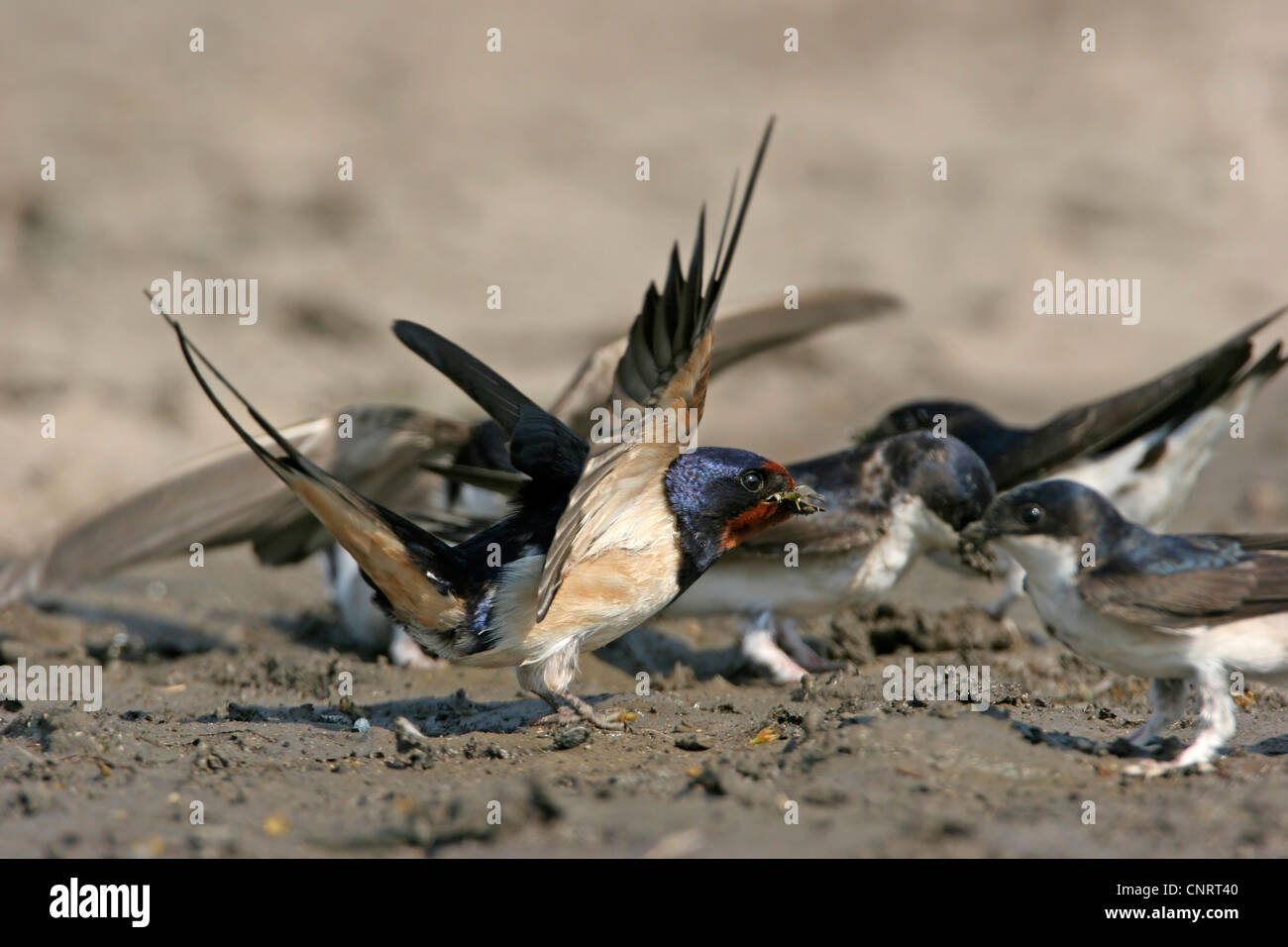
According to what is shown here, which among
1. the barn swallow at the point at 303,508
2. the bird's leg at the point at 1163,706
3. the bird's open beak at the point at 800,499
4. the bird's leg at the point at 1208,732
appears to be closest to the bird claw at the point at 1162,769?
the bird's leg at the point at 1208,732

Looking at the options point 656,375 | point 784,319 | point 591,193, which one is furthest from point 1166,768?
point 591,193

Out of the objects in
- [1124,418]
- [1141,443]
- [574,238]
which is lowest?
[1141,443]

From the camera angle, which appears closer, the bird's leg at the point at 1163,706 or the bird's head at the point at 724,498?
the bird's leg at the point at 1163,706

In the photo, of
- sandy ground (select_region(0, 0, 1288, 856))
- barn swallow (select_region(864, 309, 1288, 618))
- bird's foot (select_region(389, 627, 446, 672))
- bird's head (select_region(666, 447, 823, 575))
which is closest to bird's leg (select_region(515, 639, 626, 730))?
sandy ground (select_region(0, 0, 1288, 856))

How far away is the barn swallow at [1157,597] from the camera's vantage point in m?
3.91

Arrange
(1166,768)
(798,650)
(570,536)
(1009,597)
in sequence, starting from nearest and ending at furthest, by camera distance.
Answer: (1166,768)
(570,536)
(798,650)
(1009,597)

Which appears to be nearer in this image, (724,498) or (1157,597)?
(1157,597)

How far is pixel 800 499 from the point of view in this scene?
4.94 meters

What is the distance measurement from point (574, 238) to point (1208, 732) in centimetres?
1011

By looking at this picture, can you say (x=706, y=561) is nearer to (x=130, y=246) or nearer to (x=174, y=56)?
(x=130, y=246)

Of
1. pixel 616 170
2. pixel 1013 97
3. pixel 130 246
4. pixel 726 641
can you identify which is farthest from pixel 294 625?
pixel 1013 97

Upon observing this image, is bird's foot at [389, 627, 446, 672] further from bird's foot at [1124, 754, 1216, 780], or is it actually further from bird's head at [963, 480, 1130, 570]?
bird's foot at [1124, 754, 1216, 780]

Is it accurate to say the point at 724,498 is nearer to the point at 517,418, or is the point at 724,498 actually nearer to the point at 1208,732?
the point at 517,418

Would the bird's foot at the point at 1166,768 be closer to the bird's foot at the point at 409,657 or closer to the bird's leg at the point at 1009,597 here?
the bird's leg at the point at 1009,597
